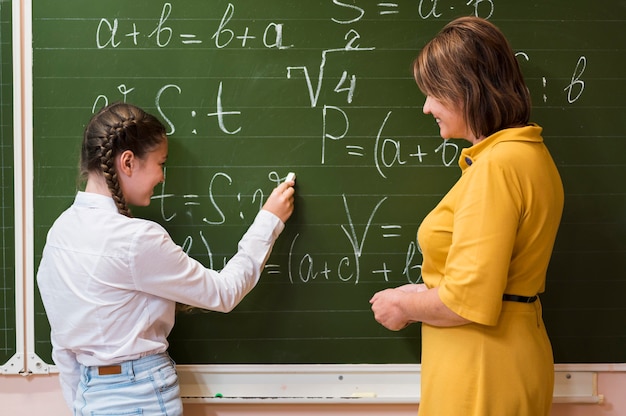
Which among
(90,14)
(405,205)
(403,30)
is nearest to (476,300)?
(405,205)

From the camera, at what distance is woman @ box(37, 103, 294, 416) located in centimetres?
166

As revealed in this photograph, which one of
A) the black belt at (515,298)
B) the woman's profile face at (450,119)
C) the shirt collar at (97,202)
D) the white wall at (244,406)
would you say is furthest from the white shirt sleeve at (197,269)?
the black belt at (515,298)

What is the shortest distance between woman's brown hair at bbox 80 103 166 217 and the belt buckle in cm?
40

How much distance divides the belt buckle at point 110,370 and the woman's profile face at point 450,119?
104 cm

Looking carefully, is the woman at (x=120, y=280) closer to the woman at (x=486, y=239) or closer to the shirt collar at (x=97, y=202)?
the shirt collar at (x=97, y=202)

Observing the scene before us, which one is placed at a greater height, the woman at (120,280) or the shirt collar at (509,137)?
the shirt collar at (509,137)

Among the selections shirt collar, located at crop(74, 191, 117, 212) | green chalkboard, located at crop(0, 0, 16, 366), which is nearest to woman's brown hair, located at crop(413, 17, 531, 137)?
shirt collar, located at crop(74, 191, 117, 212)

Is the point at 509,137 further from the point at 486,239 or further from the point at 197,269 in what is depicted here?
the point at 197,269

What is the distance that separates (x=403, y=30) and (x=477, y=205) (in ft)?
2.59

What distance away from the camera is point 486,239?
4.66ft

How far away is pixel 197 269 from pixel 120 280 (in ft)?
0.66

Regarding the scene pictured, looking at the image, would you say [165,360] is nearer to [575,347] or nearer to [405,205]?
[405,205]

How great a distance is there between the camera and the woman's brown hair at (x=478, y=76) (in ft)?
4.94

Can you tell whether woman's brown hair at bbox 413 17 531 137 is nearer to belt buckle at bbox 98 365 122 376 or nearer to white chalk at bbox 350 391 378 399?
white chalk at bbox 350 391 378 399
